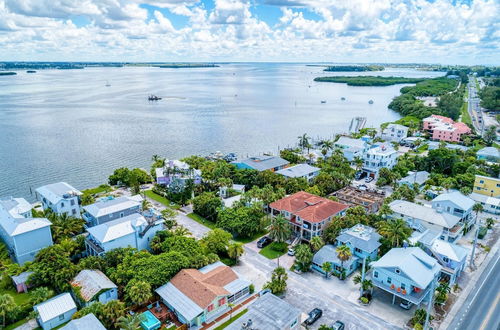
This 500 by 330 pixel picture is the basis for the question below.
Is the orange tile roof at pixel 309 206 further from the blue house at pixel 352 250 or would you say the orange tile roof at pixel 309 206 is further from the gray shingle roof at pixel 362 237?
the blue house at pixel 352 250

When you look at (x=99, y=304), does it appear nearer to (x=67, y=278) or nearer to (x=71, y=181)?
(x=67, y=278)

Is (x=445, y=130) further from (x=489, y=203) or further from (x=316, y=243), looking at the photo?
(x=316, y=243)

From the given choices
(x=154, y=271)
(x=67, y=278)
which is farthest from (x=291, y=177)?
(x=67, y=278)

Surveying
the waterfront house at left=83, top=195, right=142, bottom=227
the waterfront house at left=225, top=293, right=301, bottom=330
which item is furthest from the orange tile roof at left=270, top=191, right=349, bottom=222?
the waterfront house at left=83, top=195, right=142, bottom=227

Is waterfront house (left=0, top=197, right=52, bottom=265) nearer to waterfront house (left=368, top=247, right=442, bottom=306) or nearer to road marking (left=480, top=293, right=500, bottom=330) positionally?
waterfront house (left=368, top=247, right=442, bottom=306)

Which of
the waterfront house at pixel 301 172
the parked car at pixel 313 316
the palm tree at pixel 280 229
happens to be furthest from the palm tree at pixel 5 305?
the waterfront house at pixel 301 172

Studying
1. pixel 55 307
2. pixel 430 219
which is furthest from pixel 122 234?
pixel 430 219
